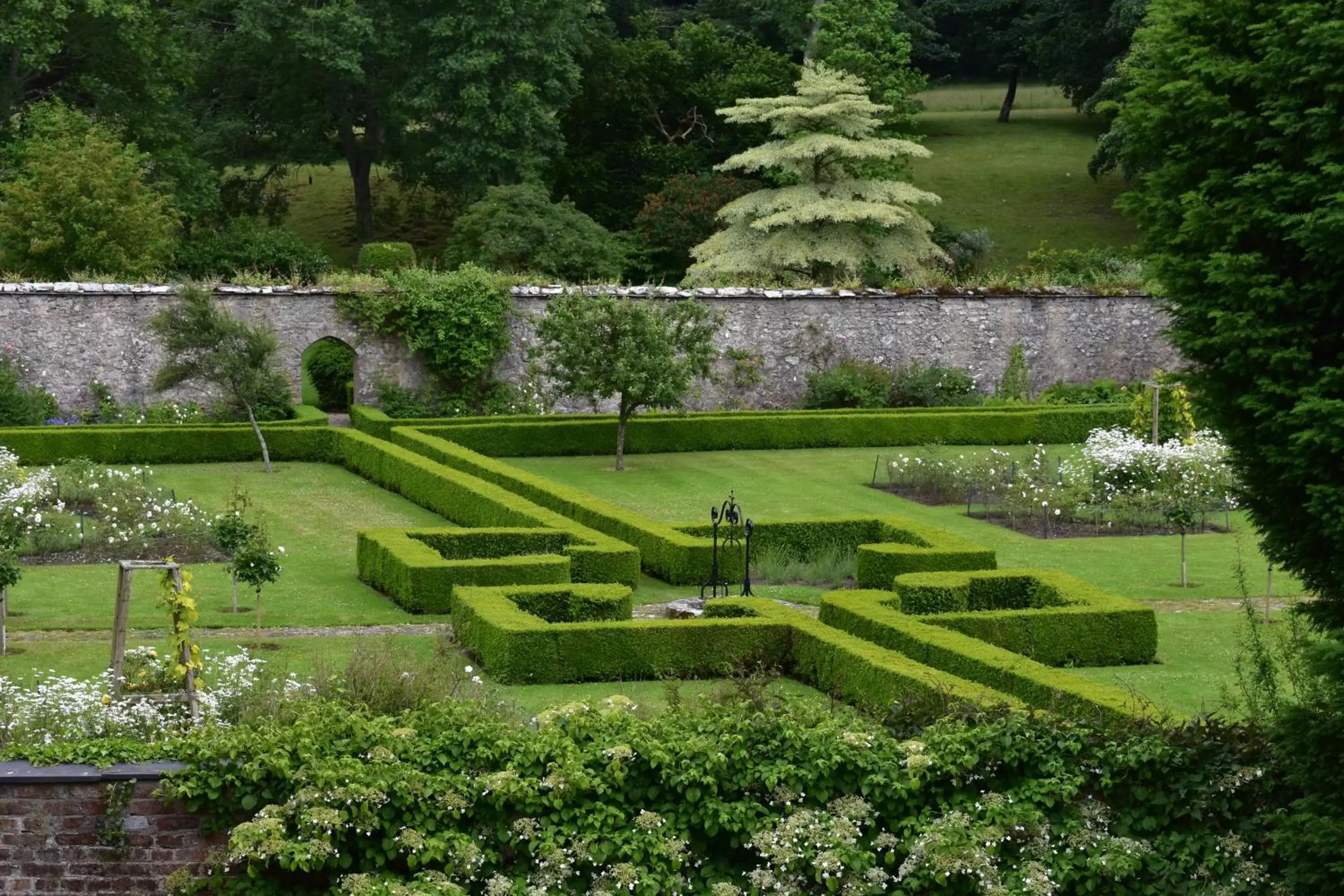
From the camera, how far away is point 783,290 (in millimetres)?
32969

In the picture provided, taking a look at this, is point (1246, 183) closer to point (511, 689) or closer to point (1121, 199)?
point (1121, 199)

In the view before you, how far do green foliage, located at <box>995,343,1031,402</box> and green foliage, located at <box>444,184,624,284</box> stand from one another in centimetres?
894

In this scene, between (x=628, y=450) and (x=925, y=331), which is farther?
(x=925, y=331)

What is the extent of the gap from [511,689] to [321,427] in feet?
46.6

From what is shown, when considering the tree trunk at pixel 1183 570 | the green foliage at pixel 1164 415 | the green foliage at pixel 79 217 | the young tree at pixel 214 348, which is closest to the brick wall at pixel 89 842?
the tree trunk at pixel 1183 570

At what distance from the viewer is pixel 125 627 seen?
13.5m

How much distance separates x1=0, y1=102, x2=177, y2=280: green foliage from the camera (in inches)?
1287

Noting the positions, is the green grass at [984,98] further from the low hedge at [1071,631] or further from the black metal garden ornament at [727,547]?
the low hedge at [1071,631]

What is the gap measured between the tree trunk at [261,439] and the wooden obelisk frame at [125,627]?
1234 centimetres

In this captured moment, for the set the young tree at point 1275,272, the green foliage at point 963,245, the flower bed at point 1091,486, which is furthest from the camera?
the green foliage at point 963,245

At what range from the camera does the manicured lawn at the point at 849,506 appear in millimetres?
Result: 19656

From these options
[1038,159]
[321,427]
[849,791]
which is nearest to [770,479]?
[321,427]

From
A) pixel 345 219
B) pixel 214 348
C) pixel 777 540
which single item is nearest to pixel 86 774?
pixel 777 540

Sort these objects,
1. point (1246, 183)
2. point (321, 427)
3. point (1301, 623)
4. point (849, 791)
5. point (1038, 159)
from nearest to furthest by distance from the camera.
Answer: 1. point (1246, 183)
2. point (849, 791)
3. point (1301, 623)
4. point (321, 427)
5. point (1038, 159)
